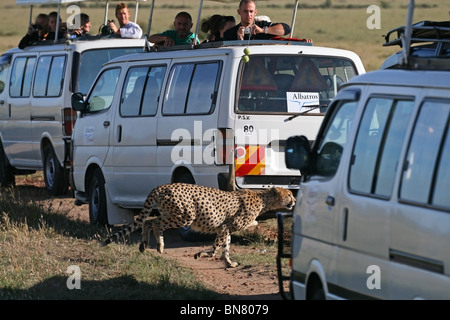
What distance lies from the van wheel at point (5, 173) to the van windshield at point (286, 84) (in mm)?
7919

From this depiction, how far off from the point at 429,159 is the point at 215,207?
4.81 metres

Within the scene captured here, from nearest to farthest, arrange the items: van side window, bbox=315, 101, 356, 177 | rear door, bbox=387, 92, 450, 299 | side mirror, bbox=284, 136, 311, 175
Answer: rear door, bbox=387, 92, 450, 299 → van side window, bbox=315, 101, 356, 177 → side mirror, bbox=284, 136, 311, 175

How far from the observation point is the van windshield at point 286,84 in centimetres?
995

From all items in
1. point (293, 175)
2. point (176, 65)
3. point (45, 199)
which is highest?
point (176, 65)

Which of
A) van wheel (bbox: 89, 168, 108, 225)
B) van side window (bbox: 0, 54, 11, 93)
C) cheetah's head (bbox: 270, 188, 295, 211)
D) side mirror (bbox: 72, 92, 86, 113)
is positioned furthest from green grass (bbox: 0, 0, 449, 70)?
cheetah's head (bbox: 270, 188, 295, 211)

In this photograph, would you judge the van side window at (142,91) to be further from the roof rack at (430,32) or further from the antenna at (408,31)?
the antenna at (408,31)

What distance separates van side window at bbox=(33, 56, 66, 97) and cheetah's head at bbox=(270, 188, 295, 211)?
18.1ft

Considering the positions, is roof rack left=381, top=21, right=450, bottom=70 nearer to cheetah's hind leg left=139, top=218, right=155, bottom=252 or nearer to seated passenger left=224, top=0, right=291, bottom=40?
cheetah's hind leg left=139, top=218, right=155, bottom=252

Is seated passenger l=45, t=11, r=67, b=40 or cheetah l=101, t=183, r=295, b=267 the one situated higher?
seated passenger l=45, t=11, r=67, b=40

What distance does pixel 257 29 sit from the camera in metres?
11.4

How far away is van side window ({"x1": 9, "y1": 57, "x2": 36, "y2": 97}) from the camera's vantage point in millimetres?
15782
